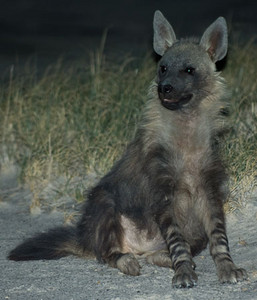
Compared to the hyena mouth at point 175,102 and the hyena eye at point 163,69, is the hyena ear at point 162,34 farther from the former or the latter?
the hyena mouth at point 175,102

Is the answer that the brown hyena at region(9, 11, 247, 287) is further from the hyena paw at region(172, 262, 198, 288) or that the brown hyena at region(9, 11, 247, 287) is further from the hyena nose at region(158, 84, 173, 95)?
the hyena paw at region(172, 262, 198, 288)

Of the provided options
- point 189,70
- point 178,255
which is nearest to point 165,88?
point 189,70

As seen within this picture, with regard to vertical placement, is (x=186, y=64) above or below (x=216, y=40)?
below

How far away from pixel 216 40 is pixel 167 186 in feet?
3.96

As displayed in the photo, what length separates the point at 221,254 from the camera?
471 centimetres

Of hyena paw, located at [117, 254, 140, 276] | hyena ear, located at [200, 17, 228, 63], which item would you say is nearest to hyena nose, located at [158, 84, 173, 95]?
hyena ear, located at [200, 17, 228, 63]

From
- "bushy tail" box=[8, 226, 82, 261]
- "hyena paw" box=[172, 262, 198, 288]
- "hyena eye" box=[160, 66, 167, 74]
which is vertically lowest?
"bushy tail" box=[8, 226, 82, 261]

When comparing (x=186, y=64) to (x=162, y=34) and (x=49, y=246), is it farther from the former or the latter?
(x=49, y=246)

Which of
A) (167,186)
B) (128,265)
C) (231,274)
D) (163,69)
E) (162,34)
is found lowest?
(128,265)

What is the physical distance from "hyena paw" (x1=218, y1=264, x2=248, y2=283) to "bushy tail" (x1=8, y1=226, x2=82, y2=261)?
1163 mm

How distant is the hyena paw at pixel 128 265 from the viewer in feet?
15.5

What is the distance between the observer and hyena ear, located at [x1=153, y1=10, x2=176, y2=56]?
18.2 feet

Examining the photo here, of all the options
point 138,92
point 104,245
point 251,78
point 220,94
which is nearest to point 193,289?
point 104,245

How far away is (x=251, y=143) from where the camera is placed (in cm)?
657
